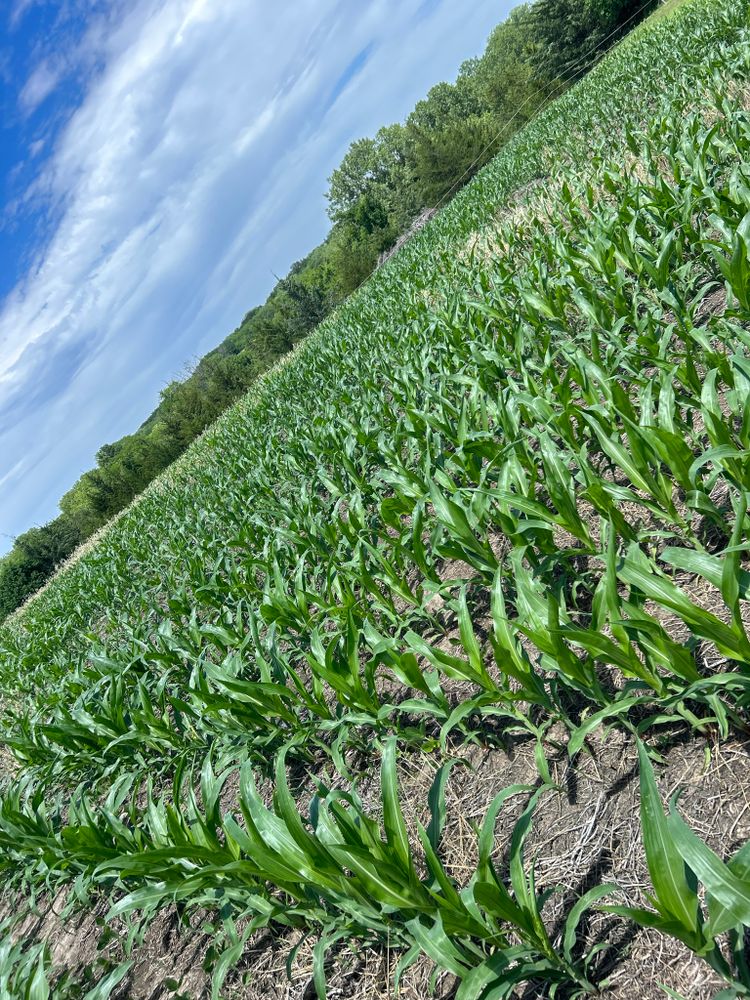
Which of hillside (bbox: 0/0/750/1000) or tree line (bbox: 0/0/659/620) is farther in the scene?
tree line (bbox: 0/0/659/620)

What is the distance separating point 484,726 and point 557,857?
2.01 ft

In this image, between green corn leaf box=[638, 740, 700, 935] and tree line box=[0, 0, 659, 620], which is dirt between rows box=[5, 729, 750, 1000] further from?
tree line box=[0, 0, 659, 620]

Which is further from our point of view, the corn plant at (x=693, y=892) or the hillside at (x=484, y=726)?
the hillside at (x=484, y=726)

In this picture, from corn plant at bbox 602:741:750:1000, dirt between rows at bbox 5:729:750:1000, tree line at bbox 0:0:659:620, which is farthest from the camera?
tree line at bbox 0:0:659:620

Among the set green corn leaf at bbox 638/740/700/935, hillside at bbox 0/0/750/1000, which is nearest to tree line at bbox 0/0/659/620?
hillside at bbox 0/0/750/1000

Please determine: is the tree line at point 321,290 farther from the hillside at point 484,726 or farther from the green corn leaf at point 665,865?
the green corn leaf at point 665,865

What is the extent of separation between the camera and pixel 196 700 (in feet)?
10.1

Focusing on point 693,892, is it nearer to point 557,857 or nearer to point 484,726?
point 557,857

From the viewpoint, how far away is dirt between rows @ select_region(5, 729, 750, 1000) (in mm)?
1296

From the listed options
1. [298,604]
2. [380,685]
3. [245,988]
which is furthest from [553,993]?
[298,604]

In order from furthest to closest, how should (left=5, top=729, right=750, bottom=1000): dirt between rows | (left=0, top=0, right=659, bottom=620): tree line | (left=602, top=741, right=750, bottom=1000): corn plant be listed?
(left=0, top=0, right=659, bottom=620): tree line
(left=5, top=729, right=750, bottom=1000): dirt between rows
(left=602, top=741, right=750, bottom=1000): corn plant

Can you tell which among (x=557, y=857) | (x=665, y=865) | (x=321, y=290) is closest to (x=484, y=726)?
(x=557, y=857)

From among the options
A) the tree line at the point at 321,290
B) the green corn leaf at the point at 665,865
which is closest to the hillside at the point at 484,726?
the green corn leaf at the point at 665,865

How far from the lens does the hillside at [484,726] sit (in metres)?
1.38
